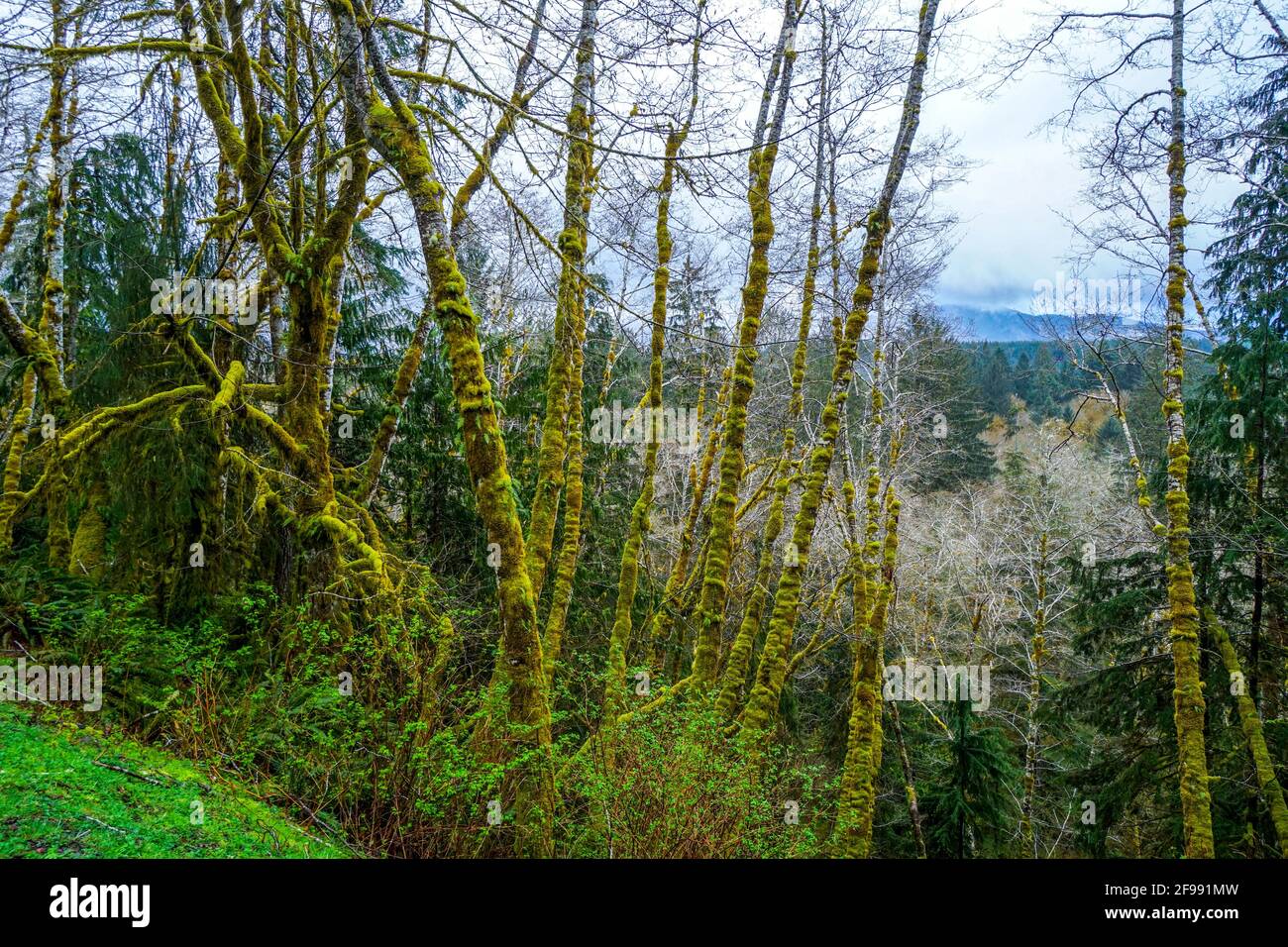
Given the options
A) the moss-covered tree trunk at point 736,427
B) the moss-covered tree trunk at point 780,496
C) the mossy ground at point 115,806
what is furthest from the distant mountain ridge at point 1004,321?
the mossy ground at point 115,806

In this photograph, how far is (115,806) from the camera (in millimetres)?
3264

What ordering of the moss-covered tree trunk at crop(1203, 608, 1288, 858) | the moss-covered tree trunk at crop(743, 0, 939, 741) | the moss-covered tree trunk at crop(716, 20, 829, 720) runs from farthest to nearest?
the moss-covered tree trunk at crop(716, 20, 829, 720), the moss-covered tree trunk at crop(1203, 608, 1288, 858), the moss-covered tree trunk at crop(743, 0, 939, 741)

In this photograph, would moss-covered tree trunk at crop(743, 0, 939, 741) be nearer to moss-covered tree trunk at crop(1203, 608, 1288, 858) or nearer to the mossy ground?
the mossy ground

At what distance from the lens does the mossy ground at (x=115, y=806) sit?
A: 2.95 m

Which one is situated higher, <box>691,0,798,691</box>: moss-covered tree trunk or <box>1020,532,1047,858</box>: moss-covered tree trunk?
<box>691,0,798,691</box>: moss-covered tree trunk

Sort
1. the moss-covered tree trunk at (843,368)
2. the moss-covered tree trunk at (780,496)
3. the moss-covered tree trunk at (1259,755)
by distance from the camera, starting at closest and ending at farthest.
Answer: the moss-covered tree trunk at (843,368) < the moss-covered tree trunk at (1259,755) < the moss-covered tree trunk at (780,496)

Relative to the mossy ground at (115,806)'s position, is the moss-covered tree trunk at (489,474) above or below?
above

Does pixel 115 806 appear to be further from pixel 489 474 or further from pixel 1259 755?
pixel 1259 755

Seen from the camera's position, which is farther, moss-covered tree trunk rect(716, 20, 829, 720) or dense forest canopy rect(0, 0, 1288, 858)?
moss-covered tree trunk rect(716, 20, 829, 720)

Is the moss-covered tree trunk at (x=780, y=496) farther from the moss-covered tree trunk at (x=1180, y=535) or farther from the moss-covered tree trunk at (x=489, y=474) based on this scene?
the moss-covered tree trunk at (x=1180, y=535)

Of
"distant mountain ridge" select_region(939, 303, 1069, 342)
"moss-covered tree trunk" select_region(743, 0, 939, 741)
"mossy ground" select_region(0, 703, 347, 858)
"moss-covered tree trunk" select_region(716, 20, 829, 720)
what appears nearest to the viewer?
"mossy ground" select_region(0, 703, 347, 858)

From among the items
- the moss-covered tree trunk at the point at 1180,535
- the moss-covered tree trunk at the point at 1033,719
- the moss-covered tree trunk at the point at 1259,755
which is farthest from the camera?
the moss-covered tree trunk at the point at 1033,719

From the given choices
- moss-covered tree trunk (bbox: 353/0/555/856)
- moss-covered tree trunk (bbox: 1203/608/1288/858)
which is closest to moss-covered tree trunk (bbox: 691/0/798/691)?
moss-covered tree trunk (bbox: 353/0/555/856)

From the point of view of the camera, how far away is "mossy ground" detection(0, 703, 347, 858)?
2949 mm
